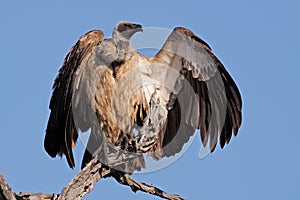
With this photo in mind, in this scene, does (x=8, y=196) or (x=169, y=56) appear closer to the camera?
(x=8, y=196)

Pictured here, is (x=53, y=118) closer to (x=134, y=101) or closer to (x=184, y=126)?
(x=134, y=101)

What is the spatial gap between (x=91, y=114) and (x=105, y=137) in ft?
1.21

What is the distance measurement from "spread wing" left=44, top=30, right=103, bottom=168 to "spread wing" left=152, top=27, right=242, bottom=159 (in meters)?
1.09

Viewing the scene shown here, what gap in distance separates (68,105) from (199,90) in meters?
1.90

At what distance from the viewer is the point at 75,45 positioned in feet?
36.8

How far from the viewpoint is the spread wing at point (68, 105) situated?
1091 centimetres

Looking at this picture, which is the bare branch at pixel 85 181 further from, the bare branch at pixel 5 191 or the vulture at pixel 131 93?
the bare branch at pixel 5 191

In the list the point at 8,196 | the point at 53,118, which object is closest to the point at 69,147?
the point at 53,118

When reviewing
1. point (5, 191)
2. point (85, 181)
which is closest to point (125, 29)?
point (85, 181)

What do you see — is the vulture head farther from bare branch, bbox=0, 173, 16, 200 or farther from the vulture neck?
bare branch, bbox=0, 173, 16, 200

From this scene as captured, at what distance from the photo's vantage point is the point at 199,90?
11516 mm

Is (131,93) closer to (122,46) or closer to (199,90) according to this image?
(122,46)

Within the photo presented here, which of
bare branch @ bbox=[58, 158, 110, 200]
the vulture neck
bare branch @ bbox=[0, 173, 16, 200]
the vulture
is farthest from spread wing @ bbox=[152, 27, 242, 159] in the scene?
bare branch @ bbox=[0, 173, 16, 200]

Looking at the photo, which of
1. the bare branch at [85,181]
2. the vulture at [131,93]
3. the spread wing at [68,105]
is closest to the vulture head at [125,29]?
the vulture at [131,93]
